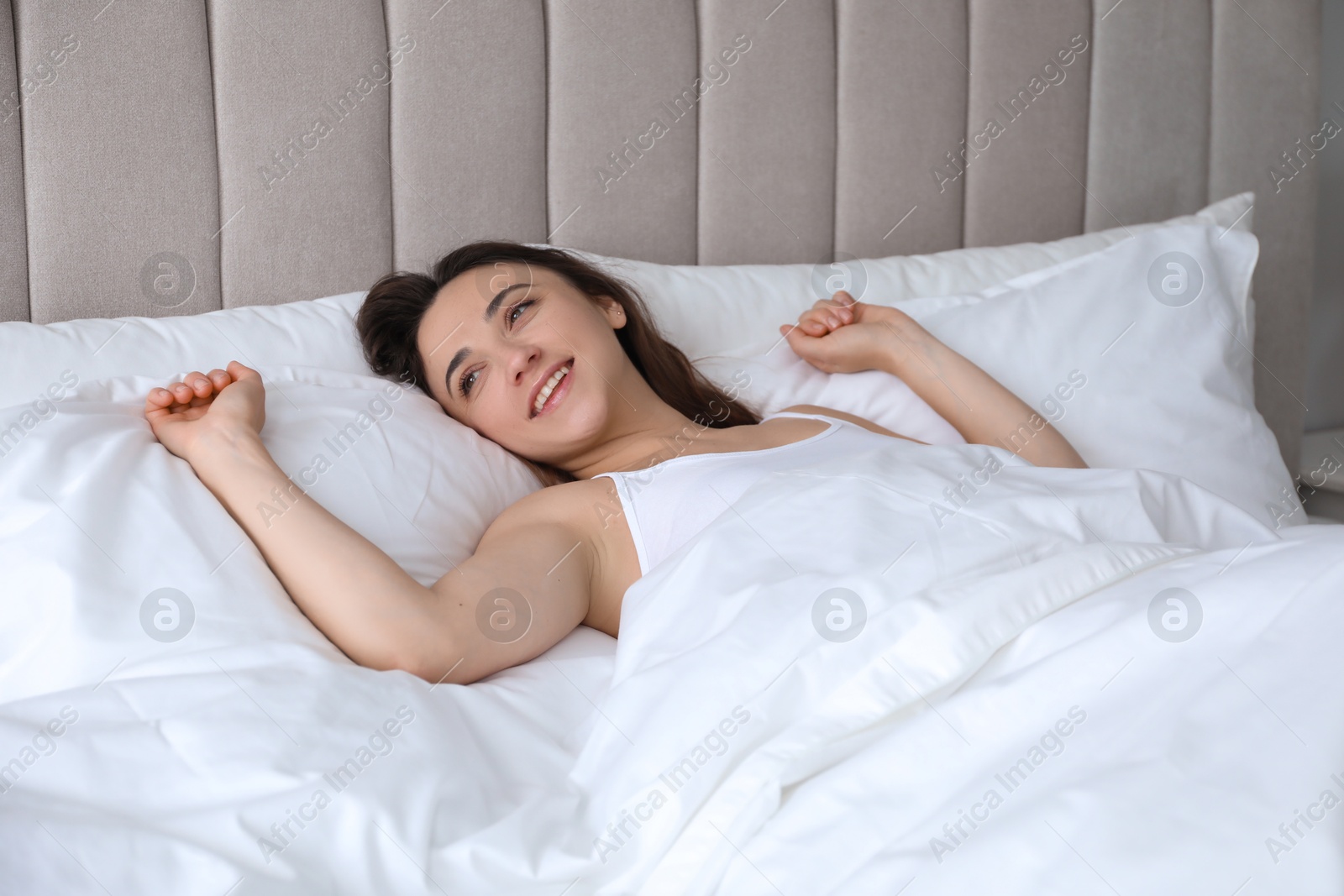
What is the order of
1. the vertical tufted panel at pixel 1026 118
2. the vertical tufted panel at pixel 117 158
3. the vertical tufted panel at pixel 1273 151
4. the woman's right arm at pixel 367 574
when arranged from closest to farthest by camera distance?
the woman's right arm at pixel 367 574 < the vertical tufted panel at pixel 117 158 < the vertical tufted panel at pixel 1026 118 < the vertical tufted panel at pixel 1273 151

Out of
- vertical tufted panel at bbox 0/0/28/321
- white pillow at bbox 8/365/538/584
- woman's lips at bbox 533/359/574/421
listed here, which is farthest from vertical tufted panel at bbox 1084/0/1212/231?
vertical tufted panel at bbox 0/0/28/321

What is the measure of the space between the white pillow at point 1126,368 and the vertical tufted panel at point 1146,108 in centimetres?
48

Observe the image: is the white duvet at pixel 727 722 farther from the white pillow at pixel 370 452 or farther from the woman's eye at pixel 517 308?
the woman's eye at pixel 517 308

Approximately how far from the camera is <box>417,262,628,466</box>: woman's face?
3.81ft

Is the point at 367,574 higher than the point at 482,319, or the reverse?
the point at 482,319

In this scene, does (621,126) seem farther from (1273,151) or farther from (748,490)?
(1273,151)

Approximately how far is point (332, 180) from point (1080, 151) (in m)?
1.43

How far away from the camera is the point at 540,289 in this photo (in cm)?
123

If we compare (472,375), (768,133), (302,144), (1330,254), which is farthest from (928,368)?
(1330,254)

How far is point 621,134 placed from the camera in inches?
58.4

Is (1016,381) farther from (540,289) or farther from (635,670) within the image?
(635,670)

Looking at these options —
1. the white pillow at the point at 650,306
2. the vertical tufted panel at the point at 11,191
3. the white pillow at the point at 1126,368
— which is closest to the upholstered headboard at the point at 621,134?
the vertical tufted panel at the point at 11,191

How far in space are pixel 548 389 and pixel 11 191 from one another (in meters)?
0.71

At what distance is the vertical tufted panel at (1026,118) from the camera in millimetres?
1767
